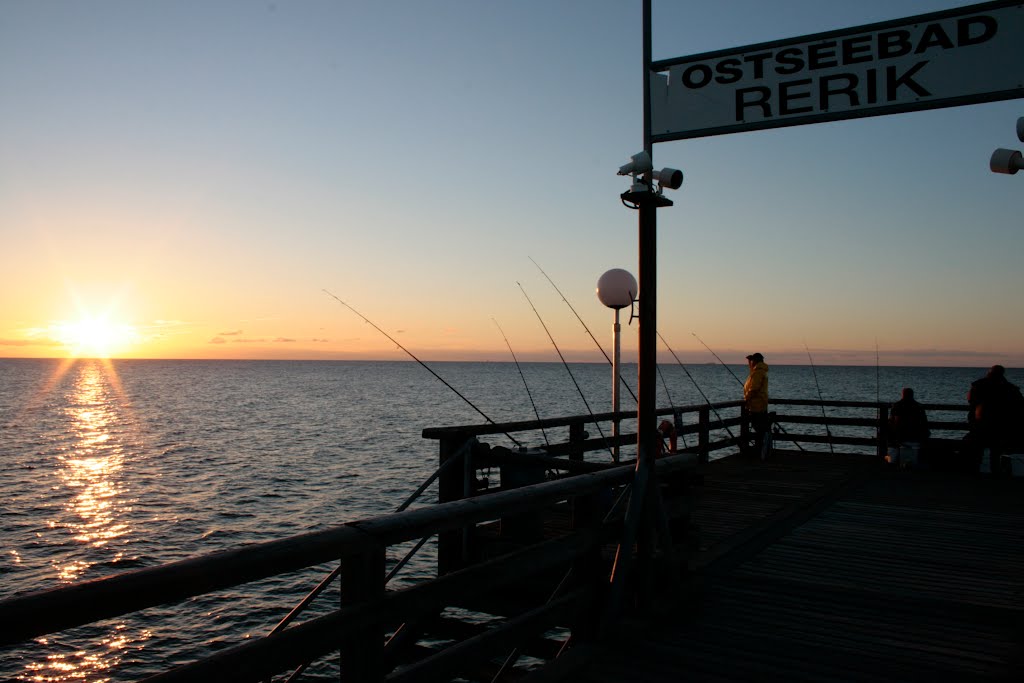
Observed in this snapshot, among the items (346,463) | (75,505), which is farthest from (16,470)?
(346,463)

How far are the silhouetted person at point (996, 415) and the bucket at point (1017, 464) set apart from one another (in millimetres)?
205

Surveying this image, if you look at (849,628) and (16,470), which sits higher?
(849,628)

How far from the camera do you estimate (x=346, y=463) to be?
30.8m

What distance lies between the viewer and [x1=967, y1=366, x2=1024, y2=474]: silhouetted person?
12.3 meters

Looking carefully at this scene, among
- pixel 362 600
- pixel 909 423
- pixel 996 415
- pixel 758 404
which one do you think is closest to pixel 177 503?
pixel 758 404

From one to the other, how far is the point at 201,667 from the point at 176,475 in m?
28.1

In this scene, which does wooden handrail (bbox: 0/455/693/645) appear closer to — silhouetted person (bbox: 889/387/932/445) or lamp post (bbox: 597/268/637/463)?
lamp post (bbox: 597/268/637/463)

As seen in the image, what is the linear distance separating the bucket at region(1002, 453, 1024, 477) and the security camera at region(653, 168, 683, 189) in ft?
32.8

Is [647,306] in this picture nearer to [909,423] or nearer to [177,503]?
[909,423]

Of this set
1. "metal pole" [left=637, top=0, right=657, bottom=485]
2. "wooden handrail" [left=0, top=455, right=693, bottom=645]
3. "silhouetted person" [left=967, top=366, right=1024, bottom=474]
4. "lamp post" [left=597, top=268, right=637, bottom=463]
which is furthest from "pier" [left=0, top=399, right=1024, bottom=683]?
"silhouetted person" [left=967, top=366, right=1024, bottom=474]

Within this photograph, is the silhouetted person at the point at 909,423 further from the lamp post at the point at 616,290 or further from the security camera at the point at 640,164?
the security camera at the point at 640,164

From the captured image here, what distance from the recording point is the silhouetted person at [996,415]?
1229cm

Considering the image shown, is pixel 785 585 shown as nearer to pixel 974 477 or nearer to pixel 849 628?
pixel 849 628

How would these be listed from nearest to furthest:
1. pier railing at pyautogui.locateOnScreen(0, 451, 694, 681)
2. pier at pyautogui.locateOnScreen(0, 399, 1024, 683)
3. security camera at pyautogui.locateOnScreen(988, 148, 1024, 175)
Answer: pier railing at pyautogui.locateOnScreen(0, 451, 694, 681) → pier at pyautogui.locateOnScreen(0, 399, 1024, 683) → security camera at pyautogui.locateOnScreen(988, 148, 1024, 175)
